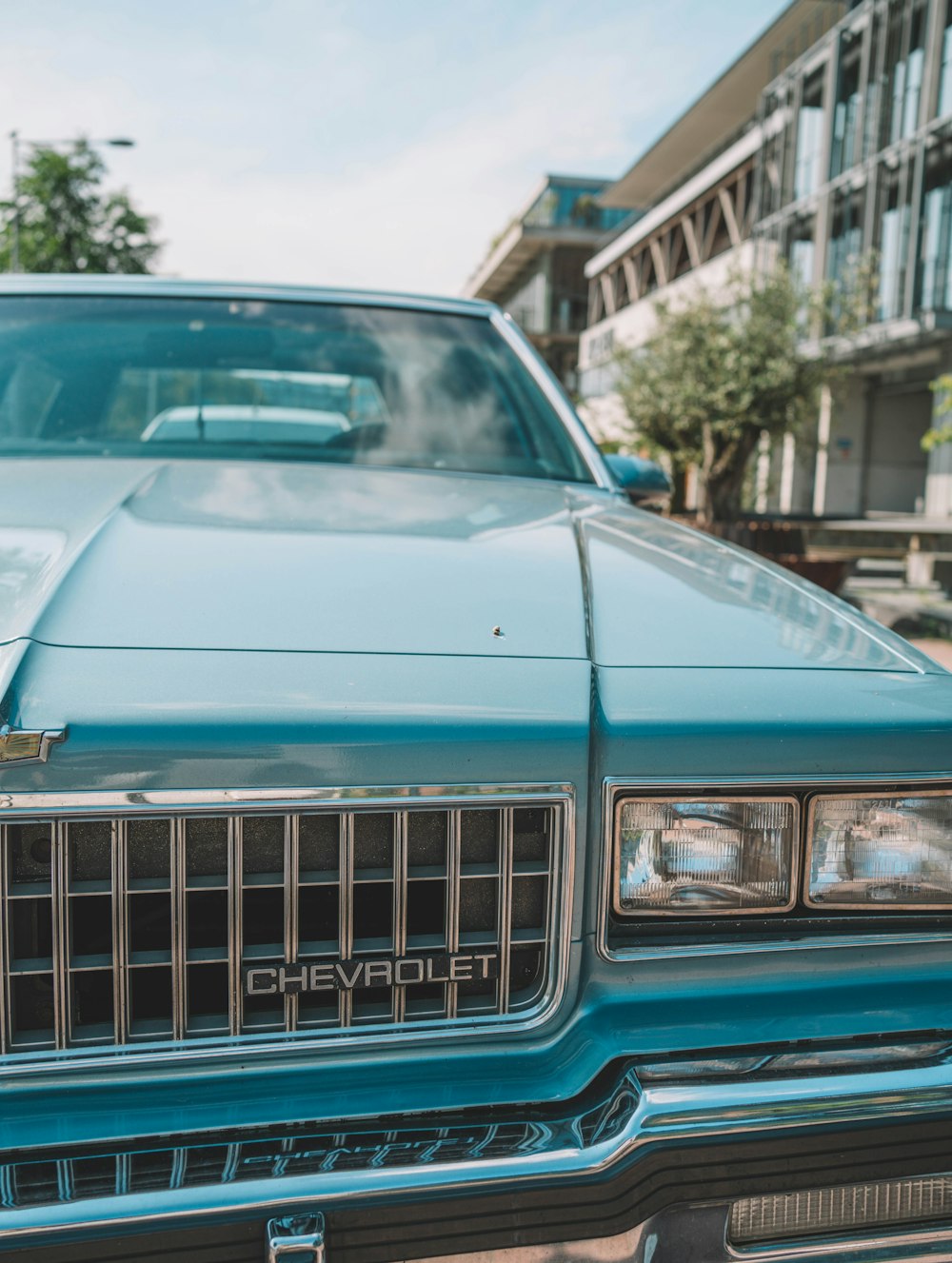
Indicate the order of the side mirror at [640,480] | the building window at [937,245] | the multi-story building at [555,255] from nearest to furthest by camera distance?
the side mirror at [640,480] → the building window at [937,245] → the multi-story building at [555,255]

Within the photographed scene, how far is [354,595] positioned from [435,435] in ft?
4.20

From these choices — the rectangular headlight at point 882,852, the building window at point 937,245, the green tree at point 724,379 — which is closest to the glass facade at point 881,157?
the building window at point 937,245

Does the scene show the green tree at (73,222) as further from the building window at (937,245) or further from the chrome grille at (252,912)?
the chrome grille at (252,912)

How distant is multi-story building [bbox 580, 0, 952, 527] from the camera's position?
19.8 meters

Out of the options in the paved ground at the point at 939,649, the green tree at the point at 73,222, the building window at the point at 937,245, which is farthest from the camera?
the green tree at the point at 73,222

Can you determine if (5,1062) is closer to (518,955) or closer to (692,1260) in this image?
(518,955)

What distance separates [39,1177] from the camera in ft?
3.25

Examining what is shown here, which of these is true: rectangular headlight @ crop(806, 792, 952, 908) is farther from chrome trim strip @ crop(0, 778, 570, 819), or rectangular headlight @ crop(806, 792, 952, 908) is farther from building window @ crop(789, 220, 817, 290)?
building window @ crop(789, 220, 817, 290)

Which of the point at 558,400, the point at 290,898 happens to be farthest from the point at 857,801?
the point at 558,400

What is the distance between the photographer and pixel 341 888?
3.63ft

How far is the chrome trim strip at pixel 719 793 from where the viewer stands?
45.1 inches

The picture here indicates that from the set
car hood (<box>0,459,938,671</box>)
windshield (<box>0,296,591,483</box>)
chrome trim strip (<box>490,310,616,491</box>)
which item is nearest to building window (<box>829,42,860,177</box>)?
chrome trim strip (<box>490,310,616,491</box>)

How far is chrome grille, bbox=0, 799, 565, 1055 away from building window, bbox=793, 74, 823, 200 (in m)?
26.1

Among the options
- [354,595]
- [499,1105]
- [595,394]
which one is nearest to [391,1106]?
[499,1105]
